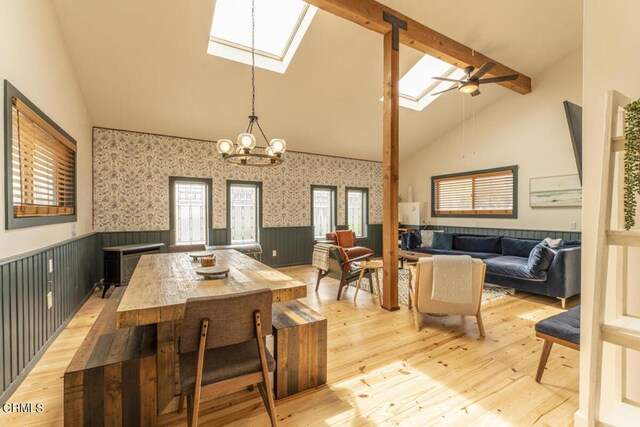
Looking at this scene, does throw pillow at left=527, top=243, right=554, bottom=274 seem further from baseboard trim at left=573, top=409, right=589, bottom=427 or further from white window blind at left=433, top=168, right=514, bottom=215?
baseboard trim at left=573, top=409, right=589, bottom=427

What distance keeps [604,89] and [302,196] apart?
215 inches

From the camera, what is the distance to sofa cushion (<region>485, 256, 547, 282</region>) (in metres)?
3.91

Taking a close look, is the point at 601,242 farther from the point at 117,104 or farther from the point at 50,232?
the point at 117,104

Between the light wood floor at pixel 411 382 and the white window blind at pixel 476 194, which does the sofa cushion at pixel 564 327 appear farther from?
the white window blind at pixel 476 194

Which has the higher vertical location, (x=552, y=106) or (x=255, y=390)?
(x=552, y=106)

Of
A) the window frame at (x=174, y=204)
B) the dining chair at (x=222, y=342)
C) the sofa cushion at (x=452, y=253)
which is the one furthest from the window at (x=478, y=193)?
the dining chair at (x=222, y=342)

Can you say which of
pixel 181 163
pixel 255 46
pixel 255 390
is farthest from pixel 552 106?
pixel 181 163

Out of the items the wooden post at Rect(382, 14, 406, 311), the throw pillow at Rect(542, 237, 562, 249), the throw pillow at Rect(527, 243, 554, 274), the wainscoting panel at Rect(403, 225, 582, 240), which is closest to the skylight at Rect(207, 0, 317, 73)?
the wooden post at Rect(382, 14, 406, 311)

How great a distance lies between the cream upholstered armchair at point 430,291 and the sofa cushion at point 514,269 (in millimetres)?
1707

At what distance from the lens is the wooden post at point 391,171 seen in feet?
11.6

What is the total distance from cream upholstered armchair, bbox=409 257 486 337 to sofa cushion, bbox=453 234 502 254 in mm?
3220

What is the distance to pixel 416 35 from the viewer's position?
3.84m

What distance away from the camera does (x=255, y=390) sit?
2025 millimetres

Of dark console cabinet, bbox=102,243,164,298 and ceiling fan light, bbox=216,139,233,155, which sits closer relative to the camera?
ceiling fan light, bbox=216,139,233,155
